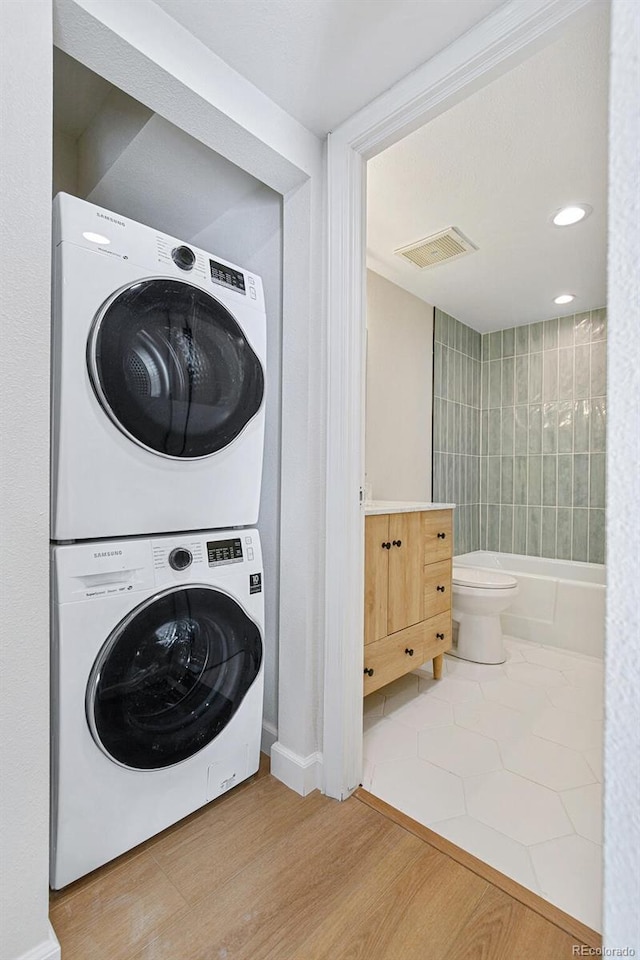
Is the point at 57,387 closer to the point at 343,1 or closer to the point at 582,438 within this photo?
the point at 343,1

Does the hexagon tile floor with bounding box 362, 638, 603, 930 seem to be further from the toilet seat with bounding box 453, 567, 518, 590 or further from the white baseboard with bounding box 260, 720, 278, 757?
the toilet seat with bounding box 453, 567, 518, 590

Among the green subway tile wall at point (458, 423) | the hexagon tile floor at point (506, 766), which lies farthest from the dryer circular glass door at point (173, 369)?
the green subway tile wall at point (458, 423)

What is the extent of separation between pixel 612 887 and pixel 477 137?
2.21 meters

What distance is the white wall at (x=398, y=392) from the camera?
285 centimetres

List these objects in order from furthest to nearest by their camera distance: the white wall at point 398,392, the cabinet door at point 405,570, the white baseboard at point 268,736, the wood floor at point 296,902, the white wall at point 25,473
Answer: the white wall at point 398,392, the cabinet door at point 405,570, the white baseboard at point 268,736, the wood floor at point 296,902, the white wall at point 25,473

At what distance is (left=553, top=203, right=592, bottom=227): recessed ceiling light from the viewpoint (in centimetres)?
223

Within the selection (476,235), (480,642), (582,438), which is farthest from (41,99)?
(582,438)

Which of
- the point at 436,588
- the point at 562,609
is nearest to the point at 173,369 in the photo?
the point at 436,588

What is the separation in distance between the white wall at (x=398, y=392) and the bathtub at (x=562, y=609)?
90 cm

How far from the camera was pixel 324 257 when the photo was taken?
157 cm

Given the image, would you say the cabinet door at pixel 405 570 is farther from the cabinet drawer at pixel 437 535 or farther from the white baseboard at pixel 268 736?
the white baseboard at pixel 268 736

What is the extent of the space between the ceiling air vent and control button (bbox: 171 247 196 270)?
1.58 meters

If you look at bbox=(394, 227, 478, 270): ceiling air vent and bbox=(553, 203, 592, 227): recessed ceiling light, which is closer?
bbox=(553, 203, 592, 227): recessed ceiling light

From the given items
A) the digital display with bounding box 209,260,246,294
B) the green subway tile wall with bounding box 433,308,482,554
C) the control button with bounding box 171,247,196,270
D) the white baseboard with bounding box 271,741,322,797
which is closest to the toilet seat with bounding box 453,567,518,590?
the green subway tile wall with bounding box 433,308,482,554
